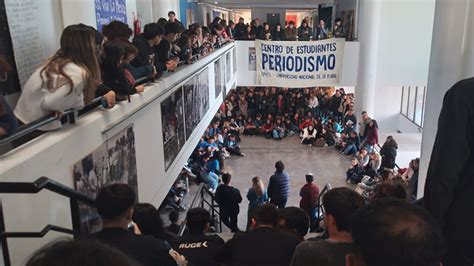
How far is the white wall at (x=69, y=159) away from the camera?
2561 mm

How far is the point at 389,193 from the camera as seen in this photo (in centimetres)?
335

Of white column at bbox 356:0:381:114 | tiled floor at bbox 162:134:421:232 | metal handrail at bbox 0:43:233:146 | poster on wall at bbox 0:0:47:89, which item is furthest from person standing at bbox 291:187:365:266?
white column at bbox 356:0:381:114

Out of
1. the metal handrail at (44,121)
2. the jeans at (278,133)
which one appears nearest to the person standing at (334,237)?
the metal handrail at (44,121)

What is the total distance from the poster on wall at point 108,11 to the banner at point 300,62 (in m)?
7.87

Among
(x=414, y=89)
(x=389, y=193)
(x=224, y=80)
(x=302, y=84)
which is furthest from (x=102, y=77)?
(x=414, y=89)

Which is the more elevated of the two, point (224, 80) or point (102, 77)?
point (102, 77)

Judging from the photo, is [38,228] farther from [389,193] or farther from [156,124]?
[156,124]

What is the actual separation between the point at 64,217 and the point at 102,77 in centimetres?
155

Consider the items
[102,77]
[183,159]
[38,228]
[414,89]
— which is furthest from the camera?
[414,89]

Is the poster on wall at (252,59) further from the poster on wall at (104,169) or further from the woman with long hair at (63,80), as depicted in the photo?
the woman with long hair at (63,80)

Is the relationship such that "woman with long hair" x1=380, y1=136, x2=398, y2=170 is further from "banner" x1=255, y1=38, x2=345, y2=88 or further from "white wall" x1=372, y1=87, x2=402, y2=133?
"white wall" x1=372, y1=87, x2=402, y2=133

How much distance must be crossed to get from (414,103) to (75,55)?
19630 mm

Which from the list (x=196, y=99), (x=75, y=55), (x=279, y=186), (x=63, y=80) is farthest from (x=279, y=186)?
(x=63, y=80)

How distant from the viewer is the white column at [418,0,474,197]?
5.76 meters
